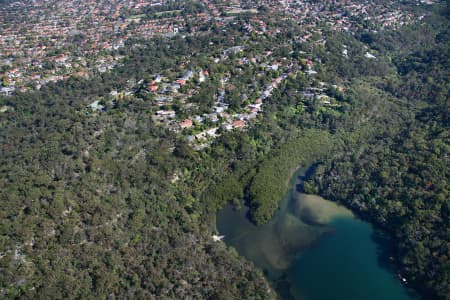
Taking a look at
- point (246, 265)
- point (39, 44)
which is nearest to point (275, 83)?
point (246, 265)

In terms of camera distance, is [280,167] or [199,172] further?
[280,167]

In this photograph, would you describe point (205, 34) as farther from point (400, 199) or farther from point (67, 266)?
point (67, 266)

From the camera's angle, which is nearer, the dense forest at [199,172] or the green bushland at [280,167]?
the dense forest at [199,172]

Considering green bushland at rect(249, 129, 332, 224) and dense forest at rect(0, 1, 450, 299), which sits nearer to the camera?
dense forest at rect(0, 1, 450, 299)
